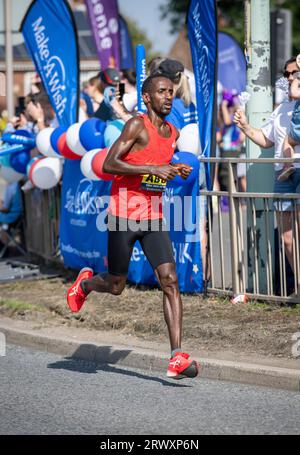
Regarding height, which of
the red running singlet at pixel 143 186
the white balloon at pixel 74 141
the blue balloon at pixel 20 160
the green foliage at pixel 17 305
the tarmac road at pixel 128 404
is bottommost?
the tarmac road at pixel 128 404

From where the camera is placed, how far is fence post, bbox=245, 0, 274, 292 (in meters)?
8.98

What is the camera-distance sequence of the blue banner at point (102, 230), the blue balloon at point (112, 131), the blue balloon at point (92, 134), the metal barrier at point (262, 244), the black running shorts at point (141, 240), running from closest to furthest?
the black running shorts at point (141, 240) → the metal barrier at point (262, 244) → the blue banner at point (102, 230) → the blue balloon at point (112, 131) → the blue balloon at point (92, 134)

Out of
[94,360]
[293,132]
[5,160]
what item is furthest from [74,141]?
[94,360]

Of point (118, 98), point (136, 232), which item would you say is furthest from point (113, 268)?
point (118, 98)

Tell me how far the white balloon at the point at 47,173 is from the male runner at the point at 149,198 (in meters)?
4.45

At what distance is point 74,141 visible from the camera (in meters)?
10.4

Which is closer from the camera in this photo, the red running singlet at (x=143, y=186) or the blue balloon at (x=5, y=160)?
the red running singlet at (x=143, y=186)

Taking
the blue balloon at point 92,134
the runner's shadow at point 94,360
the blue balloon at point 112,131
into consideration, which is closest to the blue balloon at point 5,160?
the blue balloon at point 92,134

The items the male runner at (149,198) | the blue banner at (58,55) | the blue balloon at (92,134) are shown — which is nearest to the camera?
the male runner at (149,198)

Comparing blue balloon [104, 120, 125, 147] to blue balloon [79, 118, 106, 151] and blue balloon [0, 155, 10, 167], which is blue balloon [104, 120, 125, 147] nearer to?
blue balloon [79, 118, 106, 151]

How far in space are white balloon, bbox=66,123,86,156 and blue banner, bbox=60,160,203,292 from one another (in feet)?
1.23

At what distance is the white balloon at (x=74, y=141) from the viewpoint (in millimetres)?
10359

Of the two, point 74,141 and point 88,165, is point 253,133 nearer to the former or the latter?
point 88,165

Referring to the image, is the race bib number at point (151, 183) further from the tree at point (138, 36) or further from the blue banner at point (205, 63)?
the tree at point (138, 36)
